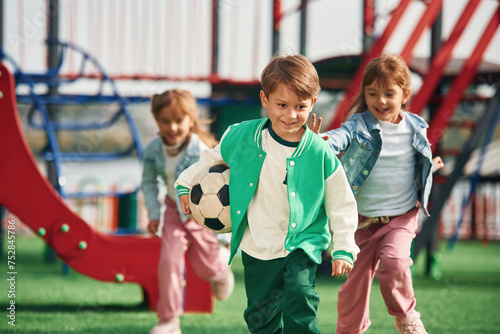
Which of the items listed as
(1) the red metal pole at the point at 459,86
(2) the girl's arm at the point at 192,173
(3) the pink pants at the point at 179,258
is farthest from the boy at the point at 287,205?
(1) the red metal pole at the point at 459,86

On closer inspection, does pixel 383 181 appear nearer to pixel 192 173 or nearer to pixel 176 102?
pixel 192 173

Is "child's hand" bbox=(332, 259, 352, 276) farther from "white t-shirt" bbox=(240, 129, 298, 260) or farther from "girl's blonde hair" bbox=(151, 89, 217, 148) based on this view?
"girl's blonde hair" bbox=(151, 89, 217, 148)

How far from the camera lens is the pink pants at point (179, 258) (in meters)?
3.61

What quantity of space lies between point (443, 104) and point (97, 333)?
11.5ft

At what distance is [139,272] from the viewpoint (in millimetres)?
4254

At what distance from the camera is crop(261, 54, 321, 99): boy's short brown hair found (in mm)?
2469

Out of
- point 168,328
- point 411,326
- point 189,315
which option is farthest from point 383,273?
point 189,315

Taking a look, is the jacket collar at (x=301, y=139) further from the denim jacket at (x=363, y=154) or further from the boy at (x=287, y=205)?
the denim jacket at (x=363, y=154)

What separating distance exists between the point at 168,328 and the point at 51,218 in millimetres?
1052

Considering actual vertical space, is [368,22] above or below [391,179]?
above

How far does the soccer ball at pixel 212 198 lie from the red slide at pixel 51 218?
1.55m

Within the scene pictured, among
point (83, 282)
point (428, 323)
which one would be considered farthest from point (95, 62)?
point (428, 323)

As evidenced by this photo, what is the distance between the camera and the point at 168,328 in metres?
3.50

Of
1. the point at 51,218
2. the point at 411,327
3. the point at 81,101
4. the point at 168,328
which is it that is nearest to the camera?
the point at 411,327
